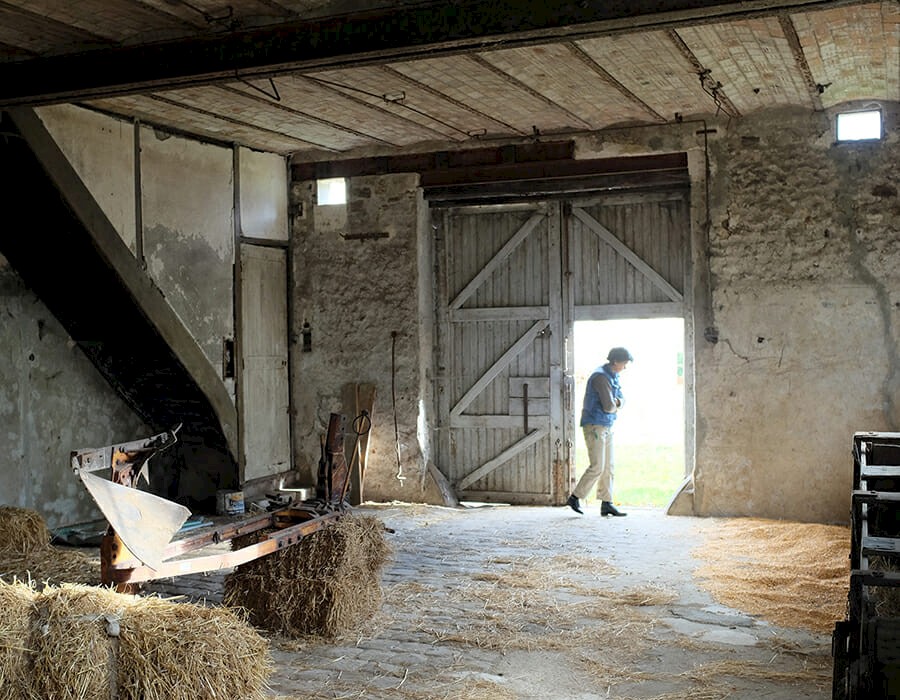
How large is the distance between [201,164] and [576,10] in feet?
15.3

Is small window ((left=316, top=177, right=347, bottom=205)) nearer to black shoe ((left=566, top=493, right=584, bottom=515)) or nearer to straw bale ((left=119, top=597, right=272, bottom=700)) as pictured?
black shoe ((left=566, top=493, right=584, bottom=515))

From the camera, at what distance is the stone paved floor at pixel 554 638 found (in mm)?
3953

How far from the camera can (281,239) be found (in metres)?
8.61

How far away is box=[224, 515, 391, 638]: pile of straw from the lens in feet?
15.2

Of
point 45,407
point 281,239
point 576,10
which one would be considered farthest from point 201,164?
point 576,10

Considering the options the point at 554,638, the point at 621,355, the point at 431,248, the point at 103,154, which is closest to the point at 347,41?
the point at 554,638

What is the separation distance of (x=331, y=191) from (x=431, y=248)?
109cm

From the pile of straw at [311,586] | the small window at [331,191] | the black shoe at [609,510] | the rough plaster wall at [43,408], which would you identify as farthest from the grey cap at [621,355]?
the rough plaster wall at [43,408]

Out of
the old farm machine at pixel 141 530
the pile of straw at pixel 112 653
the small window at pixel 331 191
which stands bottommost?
the pile of straw at pixel 112 653

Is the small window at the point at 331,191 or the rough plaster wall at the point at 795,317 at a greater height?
the small window at the point at 331,191

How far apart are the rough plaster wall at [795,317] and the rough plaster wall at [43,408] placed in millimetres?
4851

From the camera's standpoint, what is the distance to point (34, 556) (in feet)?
19.2

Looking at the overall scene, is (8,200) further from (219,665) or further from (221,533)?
(219,665)

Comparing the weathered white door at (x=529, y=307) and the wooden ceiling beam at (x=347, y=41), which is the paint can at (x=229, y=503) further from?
the wooden ceiling beam at (x=347, y=41)
